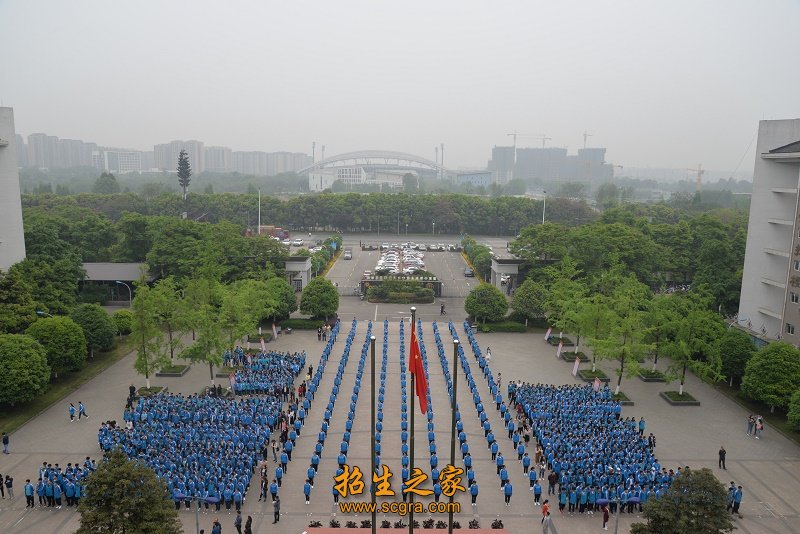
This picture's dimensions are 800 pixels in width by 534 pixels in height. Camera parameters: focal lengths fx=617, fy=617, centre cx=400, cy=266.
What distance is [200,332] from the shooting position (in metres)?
23.7

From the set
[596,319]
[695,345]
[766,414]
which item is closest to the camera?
[766,414]

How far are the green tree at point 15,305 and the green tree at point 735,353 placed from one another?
27732mm

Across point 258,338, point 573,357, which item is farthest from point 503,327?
point 258,338

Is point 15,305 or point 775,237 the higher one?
point 775,237

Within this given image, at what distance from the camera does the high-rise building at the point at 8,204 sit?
29781mm

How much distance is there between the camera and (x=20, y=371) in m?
20.5

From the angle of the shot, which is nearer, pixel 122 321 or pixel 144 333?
pixel 144 333

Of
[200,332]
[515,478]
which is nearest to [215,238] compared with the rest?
[200,332]

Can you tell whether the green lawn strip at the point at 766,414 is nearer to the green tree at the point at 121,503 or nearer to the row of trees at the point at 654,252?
the row of trees at the point at 654,252

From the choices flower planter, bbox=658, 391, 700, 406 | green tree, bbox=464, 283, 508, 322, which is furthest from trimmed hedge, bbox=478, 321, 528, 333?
flower planter, bbox=658, 391, 700, 406

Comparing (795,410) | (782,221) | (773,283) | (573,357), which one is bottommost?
(573,357)

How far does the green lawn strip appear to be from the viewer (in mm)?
21031

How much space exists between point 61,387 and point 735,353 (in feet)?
86.9

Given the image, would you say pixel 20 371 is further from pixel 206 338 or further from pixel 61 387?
pixel 206 338
